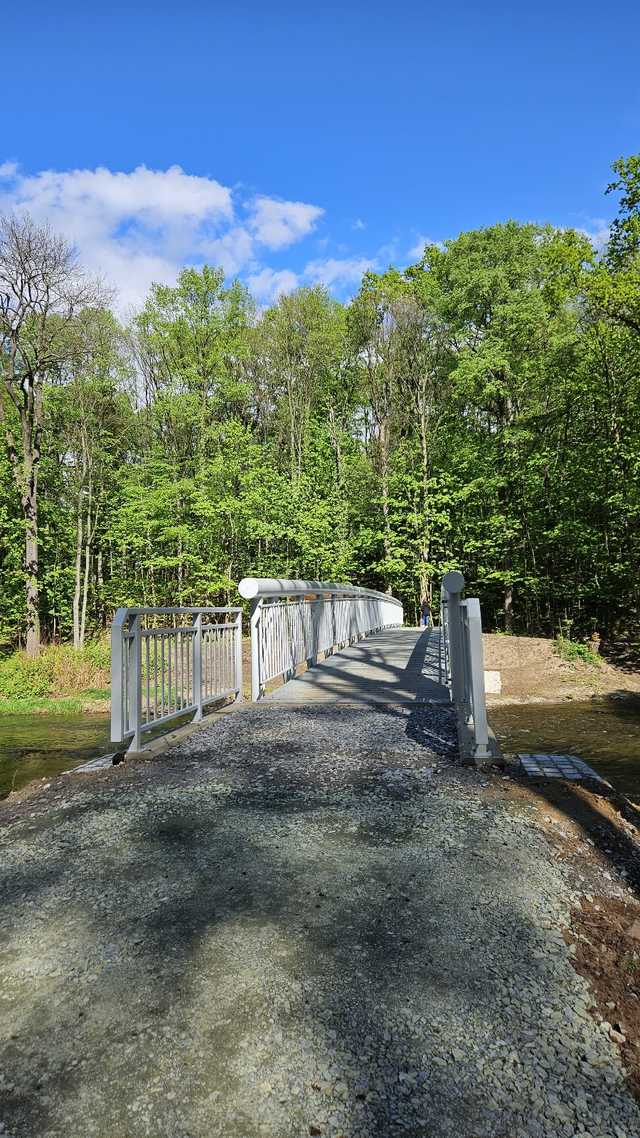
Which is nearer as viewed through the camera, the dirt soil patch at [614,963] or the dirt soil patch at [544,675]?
the dirt soil patch at [614,963]

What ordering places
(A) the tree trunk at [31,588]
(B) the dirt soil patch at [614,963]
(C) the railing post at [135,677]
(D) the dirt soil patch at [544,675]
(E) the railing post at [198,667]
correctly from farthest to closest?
(A) the tree trunk at [31,588], (D) the dirt soil patch at [544,675], (E) the railing post at [198,667], (C) the railing post at [135,677], (B) the dirt soil patch at [614,963]

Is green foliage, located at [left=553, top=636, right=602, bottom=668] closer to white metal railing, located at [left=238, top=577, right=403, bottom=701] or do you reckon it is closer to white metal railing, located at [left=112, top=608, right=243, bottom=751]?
white metal railing, located at [left=238, top=577, right=403, bottom=701]

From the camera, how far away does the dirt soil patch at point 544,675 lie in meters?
13.4

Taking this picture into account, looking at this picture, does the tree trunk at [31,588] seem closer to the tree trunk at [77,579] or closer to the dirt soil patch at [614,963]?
the tree trunk at [77,579]

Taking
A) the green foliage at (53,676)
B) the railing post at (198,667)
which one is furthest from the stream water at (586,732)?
the green foliage at (53,676)

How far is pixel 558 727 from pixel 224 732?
6884 millimetres

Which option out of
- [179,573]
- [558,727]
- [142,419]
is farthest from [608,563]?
[142,419]

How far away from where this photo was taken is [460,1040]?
5.24 ft

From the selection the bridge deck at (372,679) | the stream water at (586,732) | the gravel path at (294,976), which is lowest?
the stream water at (586,732)

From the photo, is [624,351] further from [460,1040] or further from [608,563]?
[460,1040]

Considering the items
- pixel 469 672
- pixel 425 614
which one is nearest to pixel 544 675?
pixel 469 672

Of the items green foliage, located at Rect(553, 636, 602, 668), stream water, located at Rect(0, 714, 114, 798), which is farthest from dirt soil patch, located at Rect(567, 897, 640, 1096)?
green foliage, located at Rect(553, 636, 602, 668)

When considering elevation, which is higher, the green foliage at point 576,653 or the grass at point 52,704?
the green foliage at point 576,653

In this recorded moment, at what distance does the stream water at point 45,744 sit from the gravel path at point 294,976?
176 inches
